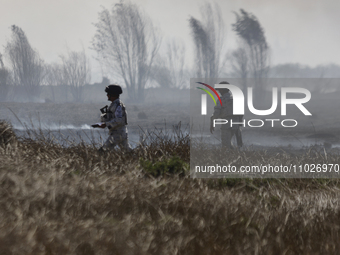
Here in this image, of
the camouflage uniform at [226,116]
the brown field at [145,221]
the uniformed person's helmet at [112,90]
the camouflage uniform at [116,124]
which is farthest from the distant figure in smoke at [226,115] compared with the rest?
the brown field at [145,221]

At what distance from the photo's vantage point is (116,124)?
20.0ft

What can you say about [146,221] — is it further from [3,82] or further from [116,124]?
[3,82]

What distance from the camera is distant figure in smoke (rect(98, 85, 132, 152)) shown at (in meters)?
6.07

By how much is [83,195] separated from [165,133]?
4.01 m

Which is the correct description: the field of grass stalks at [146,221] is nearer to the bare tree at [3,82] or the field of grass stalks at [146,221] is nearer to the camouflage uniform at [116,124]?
the camouflage uniform at [116,124]

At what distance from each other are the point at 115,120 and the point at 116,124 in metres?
0.07

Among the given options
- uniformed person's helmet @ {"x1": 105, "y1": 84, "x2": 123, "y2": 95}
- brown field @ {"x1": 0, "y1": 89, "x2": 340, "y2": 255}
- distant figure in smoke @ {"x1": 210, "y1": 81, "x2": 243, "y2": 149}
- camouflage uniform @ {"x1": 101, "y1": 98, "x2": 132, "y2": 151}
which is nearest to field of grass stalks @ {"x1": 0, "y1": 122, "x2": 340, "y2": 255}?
brown field @ {"x1": 0, "y1": 89, "x2": 340, "y2": 255}

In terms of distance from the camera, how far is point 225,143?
24.7 ft

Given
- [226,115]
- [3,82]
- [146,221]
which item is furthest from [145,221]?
[3,82]

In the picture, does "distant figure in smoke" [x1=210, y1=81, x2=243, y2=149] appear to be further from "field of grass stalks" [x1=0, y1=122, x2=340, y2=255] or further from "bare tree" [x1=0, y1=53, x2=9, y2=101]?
"bare tree" [x1=0, y1=53, x2=9, y2=101]

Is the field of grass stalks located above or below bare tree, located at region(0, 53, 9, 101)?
below

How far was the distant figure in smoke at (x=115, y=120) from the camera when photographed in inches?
239

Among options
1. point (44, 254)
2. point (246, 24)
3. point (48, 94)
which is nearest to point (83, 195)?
point (44, 254)

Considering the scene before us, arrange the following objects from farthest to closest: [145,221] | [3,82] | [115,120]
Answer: [3,82]
[115,120]
[145,221]
